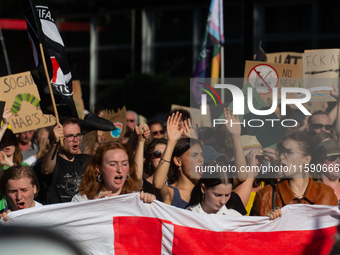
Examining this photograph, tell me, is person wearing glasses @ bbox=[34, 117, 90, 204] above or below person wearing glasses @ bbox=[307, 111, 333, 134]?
below

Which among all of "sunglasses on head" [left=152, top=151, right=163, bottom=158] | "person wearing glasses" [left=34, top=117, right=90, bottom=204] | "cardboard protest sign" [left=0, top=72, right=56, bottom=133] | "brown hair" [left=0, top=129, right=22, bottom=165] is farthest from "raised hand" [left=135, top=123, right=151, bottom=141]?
"cardboard protest sign" [left=0, top=72, right=56, bottom=133]

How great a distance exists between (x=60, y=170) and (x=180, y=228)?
1.32m

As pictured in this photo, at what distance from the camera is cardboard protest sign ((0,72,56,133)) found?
18.3ft

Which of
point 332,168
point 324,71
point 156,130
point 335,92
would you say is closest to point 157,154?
point 332,168

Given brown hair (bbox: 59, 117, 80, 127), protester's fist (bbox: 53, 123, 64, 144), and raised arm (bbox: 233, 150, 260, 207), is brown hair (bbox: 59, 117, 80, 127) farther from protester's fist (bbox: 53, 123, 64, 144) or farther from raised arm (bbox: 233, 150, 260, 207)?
raised arm (bbox: 233, 150, 260, 207)

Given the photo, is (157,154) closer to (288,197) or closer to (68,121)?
(68,121)

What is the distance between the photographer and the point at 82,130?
15.7 ft

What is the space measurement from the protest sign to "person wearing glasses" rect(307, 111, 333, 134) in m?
1.82

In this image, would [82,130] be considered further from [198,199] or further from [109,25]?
[109,25]

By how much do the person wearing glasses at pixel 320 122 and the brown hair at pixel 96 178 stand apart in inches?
84.7

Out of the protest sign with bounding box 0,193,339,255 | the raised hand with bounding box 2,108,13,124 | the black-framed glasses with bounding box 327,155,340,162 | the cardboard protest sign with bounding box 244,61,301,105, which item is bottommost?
the protest sign with bounding box 0,193,339,255

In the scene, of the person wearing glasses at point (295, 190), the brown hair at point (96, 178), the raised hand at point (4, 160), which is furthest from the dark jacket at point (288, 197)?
the raised hand at point (4, 160)

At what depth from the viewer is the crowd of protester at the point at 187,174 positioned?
348cm

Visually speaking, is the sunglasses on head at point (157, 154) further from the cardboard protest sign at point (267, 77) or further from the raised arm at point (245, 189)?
the cardboard protest sign at point (267, 77)
